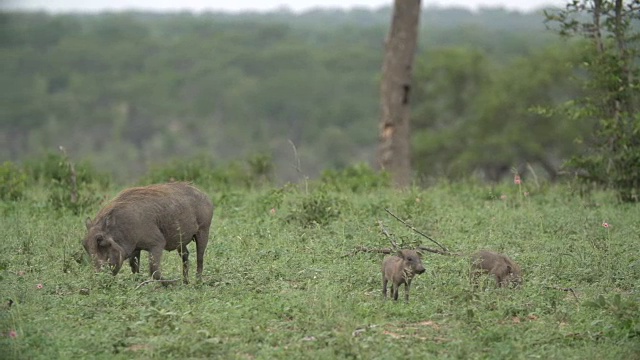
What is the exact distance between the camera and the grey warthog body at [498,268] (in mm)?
8969

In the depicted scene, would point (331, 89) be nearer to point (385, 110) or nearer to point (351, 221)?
point (385, 110)

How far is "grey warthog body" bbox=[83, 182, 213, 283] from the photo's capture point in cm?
876

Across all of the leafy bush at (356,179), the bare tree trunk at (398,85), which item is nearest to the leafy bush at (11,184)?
the leafy bush at (356,179)

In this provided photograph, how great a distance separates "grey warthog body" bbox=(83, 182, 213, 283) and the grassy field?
0.23 meters

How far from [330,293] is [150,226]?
1.65m

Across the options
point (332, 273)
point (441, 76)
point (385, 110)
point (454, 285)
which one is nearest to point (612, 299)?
point (454, 285)

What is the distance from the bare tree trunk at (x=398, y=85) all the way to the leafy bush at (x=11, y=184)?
22.3ft

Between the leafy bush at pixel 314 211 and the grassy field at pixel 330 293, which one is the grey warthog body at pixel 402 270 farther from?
the leafy bush at pixel 314 211

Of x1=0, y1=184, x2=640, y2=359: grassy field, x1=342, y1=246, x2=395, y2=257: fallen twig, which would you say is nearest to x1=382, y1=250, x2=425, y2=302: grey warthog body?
x1=0, y1=184, x2=640, y2=359: grassy field

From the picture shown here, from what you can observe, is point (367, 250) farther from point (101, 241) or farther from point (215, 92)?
point (215, 92)

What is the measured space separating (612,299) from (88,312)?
3.86 m

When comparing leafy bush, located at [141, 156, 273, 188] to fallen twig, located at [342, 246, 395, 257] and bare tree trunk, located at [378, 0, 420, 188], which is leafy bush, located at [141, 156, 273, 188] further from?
fallen twig, located at [342, 246, 395, 257]

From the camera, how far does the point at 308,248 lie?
34.6 ft

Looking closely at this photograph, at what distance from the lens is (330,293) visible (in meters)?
8.34
